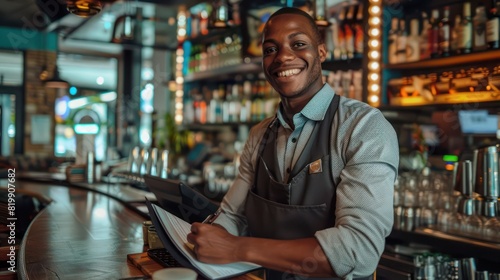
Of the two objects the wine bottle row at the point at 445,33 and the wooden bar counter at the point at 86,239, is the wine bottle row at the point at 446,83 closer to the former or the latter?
the wine bottle row at the point at 445,33

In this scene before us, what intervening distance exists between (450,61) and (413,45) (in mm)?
281

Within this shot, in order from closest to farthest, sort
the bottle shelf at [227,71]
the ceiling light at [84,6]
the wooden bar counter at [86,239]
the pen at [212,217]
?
the wooden bar counter at [86,239], the pen at [212,217], the ceiling light at [84,6], the bottle shelf at [227,71]

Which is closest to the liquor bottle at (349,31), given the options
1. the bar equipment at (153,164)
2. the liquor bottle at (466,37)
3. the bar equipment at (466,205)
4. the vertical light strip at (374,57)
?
the vertical light strip at (374,57)

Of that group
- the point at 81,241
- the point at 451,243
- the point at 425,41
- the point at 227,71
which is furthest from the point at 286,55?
the point at 227,71

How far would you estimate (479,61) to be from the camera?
2.95 metres

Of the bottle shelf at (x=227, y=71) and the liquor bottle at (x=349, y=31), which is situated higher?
the liquor bottle at (x=349, y=31)

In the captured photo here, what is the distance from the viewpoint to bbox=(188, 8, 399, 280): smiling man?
107 centimetres

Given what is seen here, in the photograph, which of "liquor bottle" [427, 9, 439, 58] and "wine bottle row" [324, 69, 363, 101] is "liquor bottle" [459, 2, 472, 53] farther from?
"wine bottle row" [324, 69, 363, 101]

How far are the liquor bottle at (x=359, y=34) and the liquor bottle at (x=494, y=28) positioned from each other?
0.95 metres

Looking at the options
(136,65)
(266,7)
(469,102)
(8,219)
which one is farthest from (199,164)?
(136,65)

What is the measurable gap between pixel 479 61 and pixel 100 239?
7.88ft

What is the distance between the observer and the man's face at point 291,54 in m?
1.31

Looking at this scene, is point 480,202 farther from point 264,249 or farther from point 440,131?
point 264,249


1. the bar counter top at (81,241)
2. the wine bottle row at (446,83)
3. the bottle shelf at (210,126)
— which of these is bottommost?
the bar counter top at (81,241)
